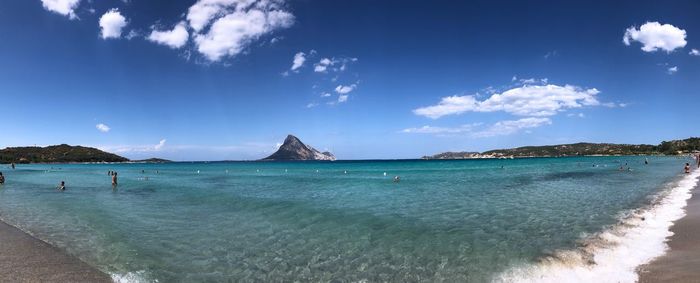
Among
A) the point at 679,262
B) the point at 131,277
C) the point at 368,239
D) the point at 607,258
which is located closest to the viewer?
the point at 679,262

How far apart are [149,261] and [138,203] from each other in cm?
1781

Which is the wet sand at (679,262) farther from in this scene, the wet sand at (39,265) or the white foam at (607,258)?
the wet sand at (39,265)

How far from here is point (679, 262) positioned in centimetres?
927

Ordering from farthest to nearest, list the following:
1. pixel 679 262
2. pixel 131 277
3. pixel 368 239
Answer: pixel 368 239
pixel 131 277
pixel 679 262

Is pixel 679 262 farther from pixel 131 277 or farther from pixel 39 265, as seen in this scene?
pixel 39 265

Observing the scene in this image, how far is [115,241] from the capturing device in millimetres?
13953

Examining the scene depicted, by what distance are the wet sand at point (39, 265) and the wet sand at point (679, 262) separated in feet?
42.4

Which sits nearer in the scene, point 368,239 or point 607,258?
point 607,258

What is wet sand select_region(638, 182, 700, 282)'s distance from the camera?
823 centimetres

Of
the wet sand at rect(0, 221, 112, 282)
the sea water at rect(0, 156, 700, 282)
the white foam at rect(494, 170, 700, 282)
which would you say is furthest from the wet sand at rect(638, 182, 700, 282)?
the wet sand at rect(0, 221, 112, 282)

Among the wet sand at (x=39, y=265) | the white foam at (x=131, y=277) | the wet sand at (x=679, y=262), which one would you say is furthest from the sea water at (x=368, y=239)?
the wet sand at (x=39, y=265)

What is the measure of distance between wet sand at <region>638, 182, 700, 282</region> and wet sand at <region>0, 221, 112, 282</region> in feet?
42.4

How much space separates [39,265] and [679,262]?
16.5 m

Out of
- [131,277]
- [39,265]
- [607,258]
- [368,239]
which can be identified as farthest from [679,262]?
[39,265]
